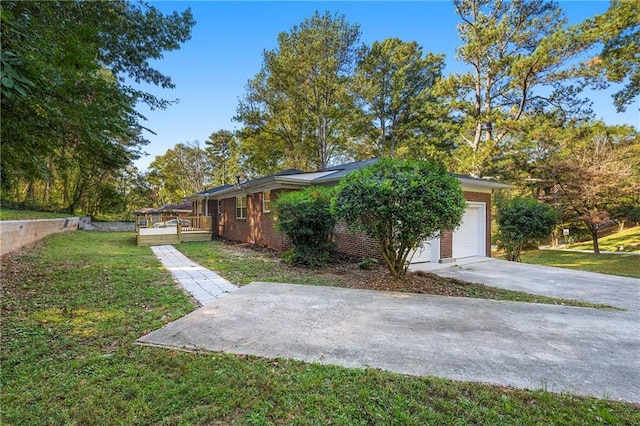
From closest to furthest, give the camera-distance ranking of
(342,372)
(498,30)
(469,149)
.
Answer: (342,372)
(498,30)
(469,149)

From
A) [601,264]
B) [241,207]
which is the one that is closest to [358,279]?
[241,207]

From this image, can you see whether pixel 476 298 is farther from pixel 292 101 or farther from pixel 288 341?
pixel 292 101

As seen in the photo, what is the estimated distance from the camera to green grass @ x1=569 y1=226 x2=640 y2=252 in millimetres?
20750

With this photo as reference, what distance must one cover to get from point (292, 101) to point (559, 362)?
20.9m

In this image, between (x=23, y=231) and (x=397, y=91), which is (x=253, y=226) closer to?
(x=23, y=231)

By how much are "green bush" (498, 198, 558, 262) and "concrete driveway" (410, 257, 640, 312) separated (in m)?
2.09

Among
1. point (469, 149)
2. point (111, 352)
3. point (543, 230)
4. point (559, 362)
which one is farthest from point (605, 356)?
point (469, 149)

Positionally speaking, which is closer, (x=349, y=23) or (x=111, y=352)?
(x=111, y=352)

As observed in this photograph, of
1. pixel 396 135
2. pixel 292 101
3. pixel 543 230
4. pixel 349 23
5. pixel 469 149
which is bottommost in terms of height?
pixel 543 230

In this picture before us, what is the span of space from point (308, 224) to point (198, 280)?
317cm

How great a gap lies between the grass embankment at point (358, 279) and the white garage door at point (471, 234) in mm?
3571

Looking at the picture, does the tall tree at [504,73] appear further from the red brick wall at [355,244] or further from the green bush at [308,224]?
the green bush at [308,224]

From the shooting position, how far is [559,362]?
3012 mm

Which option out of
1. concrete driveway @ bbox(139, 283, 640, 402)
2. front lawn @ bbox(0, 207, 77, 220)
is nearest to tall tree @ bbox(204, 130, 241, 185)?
front lawn @ bbox(0, 207, 77, 220)
